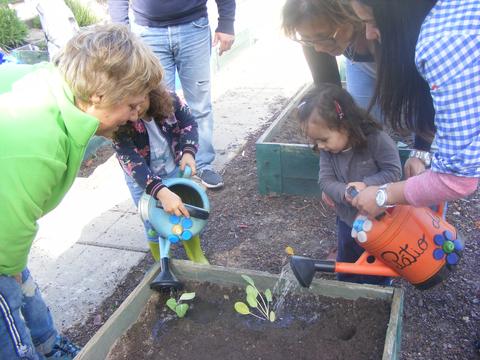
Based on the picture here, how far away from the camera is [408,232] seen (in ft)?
5.50

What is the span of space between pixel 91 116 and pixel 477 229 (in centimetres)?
226

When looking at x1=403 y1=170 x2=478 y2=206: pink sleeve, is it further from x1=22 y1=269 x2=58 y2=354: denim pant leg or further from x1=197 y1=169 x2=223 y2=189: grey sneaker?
x1=197 y1=169 x2=223 y2=189: grey sneaker

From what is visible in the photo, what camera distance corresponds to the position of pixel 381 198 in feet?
5.09

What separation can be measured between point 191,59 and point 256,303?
183cm

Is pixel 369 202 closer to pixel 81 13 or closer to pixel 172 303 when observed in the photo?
pixel 172 303

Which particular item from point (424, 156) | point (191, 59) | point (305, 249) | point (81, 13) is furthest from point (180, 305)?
point (81, 13)

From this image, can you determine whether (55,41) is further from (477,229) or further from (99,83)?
(477,229)

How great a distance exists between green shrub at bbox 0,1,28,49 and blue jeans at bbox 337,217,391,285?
5192 millimetres

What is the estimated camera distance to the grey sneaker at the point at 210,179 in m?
3.33

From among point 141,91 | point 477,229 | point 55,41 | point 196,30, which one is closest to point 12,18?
point 55,41

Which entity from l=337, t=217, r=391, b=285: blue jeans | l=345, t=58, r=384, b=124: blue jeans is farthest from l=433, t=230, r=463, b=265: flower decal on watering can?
l=345, t=58, r=384, b=124: blue jeans

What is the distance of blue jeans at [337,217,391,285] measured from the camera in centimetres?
213

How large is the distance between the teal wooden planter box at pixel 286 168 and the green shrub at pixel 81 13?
4280 millimetres

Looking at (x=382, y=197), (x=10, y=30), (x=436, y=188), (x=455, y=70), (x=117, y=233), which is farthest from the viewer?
(x=10, y=30)
